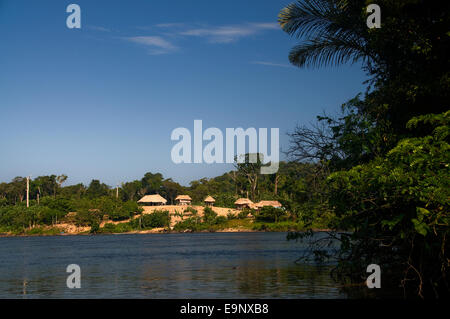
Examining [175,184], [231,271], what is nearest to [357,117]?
[231,271]

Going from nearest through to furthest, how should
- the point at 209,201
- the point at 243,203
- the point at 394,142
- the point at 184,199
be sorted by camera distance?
the point at 394,142
the point at 243,203
the point at 209,201
the point at 184,199

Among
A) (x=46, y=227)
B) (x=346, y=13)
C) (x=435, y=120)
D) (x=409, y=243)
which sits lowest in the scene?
(x=46, y=227)

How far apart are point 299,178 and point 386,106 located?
13.5 ft

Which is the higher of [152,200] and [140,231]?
[152,200]

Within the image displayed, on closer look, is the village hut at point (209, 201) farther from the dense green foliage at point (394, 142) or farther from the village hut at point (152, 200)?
the dense green foliage at point (394, 142)

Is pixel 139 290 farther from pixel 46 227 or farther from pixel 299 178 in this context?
pixel 46 227

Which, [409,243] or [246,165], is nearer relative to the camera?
[409,243]

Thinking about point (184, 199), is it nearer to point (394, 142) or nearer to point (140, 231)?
point (140, 231)

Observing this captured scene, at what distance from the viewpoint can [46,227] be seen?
84562 millimetres
